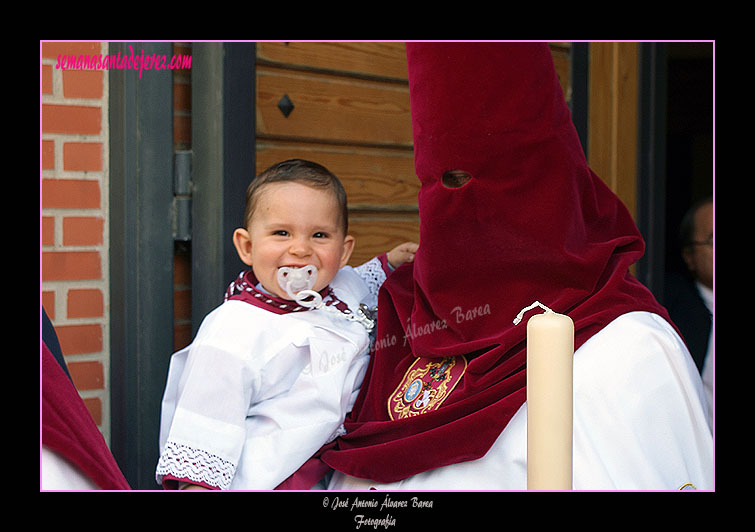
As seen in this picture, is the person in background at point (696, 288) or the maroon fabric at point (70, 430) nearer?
the maroon fabric at point (70, 430)

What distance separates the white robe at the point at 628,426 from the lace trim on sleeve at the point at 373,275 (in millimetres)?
637

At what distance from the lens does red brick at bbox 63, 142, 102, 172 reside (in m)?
1.97

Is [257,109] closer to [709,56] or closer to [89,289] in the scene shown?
[89,289]

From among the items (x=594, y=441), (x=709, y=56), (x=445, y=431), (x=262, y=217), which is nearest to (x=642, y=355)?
(x=594, y=441)

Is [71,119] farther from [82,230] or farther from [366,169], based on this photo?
[366,169]

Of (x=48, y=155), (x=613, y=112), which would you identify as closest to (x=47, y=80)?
(x=48, y=155)

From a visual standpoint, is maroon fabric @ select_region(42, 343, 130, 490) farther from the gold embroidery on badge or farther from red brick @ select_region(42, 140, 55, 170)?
red brick @ select_region(42, 140, 55, 170)

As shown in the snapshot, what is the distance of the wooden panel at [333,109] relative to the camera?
6.98ft

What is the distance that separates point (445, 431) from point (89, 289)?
1188mm

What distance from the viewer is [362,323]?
1659 mm

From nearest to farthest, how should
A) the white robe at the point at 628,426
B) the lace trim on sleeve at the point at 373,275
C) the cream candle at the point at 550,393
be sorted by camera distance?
1. the cream candle at the point at 550,393
2. the white robe at the point at 628,426
3. the lace trim on sleeve at the point at 373,275

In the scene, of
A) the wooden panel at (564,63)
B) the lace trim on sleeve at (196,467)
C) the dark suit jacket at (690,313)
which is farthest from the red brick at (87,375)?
the dark suit jacket at (690,313)

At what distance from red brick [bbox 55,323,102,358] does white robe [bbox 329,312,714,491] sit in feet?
3.73

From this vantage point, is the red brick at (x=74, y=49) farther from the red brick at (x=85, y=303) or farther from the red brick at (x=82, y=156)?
the red brick at (x=85, y=303)
